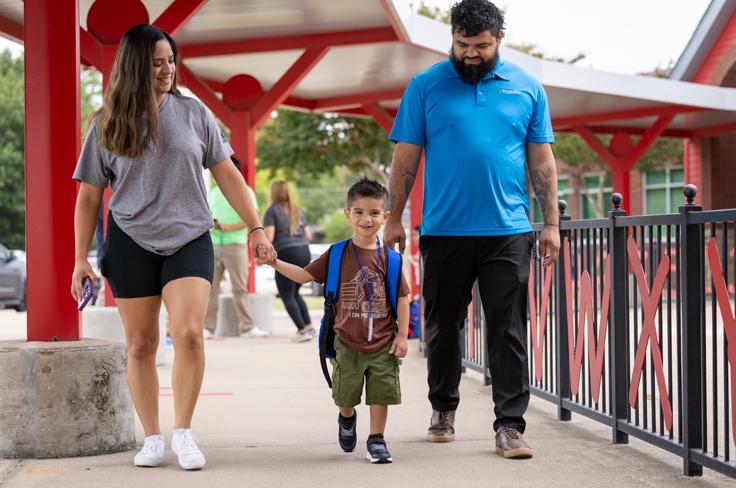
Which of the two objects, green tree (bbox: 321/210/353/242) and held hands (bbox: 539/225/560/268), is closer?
held hands (bbox: 539/225/560/268)

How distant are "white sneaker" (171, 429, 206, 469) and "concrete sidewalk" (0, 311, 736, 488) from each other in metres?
0.04

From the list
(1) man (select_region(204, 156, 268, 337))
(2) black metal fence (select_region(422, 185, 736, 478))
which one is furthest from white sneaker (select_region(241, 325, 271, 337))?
(2) black metal fence (select_region(422, 185, 736, 478))

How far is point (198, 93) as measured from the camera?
48.9ft

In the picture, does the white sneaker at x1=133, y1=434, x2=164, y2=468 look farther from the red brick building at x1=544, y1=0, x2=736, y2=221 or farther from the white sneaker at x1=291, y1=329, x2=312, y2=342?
the red brick building at x1=544, y1=0, x2=736, y2=221

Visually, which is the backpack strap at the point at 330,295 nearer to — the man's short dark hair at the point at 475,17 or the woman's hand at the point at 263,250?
the woman's hand at the point at 263,250

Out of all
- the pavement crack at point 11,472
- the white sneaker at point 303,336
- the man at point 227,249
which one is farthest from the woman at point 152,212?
the man at point 227,249

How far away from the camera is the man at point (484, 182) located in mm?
4922

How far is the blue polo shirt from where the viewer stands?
4926mm

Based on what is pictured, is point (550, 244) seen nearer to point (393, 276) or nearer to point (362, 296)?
point (393, 276)

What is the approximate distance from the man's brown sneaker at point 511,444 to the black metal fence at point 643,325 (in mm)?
537

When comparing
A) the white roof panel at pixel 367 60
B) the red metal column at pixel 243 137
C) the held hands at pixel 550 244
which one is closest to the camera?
the held hands at pixel 550 244

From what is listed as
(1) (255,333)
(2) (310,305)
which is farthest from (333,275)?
(2) (310,305)

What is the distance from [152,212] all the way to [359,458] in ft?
4.83

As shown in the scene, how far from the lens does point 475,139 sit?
4922 mm
